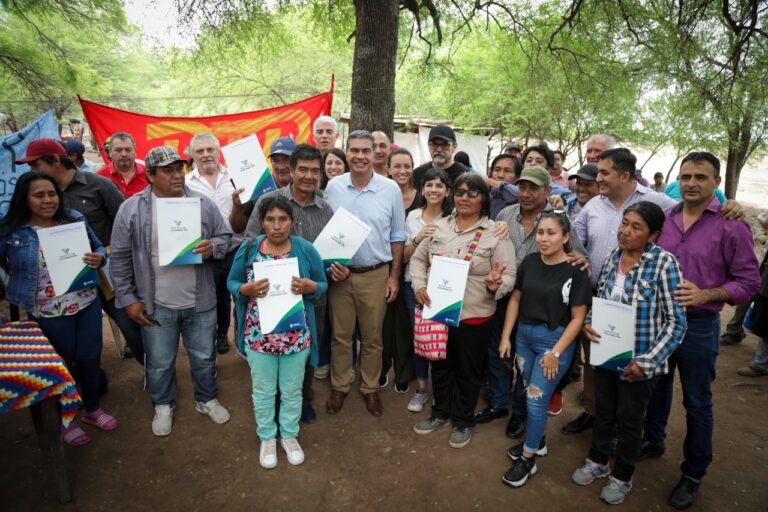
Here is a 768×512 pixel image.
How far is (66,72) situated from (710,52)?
44.9ft

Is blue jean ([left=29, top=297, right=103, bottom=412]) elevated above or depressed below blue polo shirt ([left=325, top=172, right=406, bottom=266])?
below

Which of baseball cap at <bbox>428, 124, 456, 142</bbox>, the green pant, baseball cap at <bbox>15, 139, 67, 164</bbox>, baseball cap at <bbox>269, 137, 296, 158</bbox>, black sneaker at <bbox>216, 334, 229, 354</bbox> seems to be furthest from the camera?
black sneaker at <bbox>216, 334, 229, 354</bbox>

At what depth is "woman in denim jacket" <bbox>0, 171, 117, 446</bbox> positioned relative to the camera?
3.07 metres

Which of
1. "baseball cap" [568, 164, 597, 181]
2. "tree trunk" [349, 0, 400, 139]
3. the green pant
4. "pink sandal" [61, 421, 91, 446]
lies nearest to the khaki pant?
the green pant

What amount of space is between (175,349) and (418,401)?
2.15 metres

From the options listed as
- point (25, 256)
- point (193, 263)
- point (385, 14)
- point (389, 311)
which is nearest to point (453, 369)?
point (389, 311)

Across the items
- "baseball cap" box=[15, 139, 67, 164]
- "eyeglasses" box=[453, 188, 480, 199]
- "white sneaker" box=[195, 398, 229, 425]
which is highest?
"baseball cap" box=[15, 139, 67, 164]

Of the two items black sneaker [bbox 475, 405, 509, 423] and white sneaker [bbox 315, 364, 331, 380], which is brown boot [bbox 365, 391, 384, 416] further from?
black sneaker [bbox 475, 405, 509, 423]

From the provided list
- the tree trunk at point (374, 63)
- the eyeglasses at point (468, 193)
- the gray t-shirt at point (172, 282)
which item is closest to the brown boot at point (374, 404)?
the gray t-shirt at point (172, 282)

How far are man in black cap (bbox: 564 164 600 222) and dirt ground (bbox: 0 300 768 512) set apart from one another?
6.28 feet

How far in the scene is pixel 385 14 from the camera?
5.86m

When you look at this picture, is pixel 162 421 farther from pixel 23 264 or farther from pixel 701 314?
pixel 701 314

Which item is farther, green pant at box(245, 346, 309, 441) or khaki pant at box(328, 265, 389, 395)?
khaki pant at box(328, 265, 389, 395)

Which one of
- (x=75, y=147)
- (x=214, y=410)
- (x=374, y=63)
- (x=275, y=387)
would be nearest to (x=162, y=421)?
(x=214, y=410)
